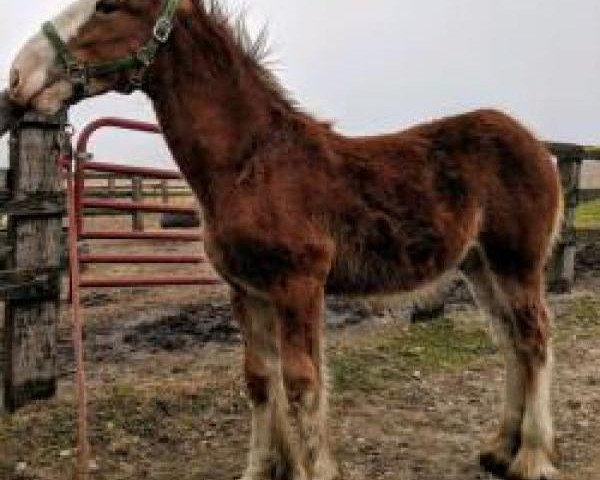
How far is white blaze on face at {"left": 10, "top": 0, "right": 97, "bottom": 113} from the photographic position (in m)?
3.92

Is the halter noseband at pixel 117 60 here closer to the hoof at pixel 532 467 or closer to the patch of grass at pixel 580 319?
the hoof at pixel 532 467

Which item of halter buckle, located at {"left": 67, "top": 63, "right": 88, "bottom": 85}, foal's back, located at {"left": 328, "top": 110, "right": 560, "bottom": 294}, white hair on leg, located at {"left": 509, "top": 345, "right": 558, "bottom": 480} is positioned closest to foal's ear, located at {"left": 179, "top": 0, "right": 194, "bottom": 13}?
halter buckle, located at {"left": 67, "top": 63, "right": 88, "bottom": 85}

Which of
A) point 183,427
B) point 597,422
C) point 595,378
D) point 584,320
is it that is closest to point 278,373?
point 183,427

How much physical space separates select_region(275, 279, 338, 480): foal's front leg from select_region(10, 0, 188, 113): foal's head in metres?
1.18

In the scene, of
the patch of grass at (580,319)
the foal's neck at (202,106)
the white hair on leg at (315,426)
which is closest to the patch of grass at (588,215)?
the patch of grass at (580,319)

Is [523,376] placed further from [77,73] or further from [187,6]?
[77,73]

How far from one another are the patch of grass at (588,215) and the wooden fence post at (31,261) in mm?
11584

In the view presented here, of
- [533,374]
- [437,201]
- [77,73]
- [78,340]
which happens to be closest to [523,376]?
[533,374]

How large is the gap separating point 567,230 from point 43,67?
25.2 ft

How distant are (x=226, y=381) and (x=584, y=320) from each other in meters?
3.99

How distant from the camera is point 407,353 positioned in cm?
733

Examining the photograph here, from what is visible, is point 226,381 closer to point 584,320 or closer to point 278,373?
point 278,373

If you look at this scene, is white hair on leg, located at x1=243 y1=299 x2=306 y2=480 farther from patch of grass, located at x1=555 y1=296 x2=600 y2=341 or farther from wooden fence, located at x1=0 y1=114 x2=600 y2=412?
patch of grass, located at x1=555 y1=296 x2=600 y2=341

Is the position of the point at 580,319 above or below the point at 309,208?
below
